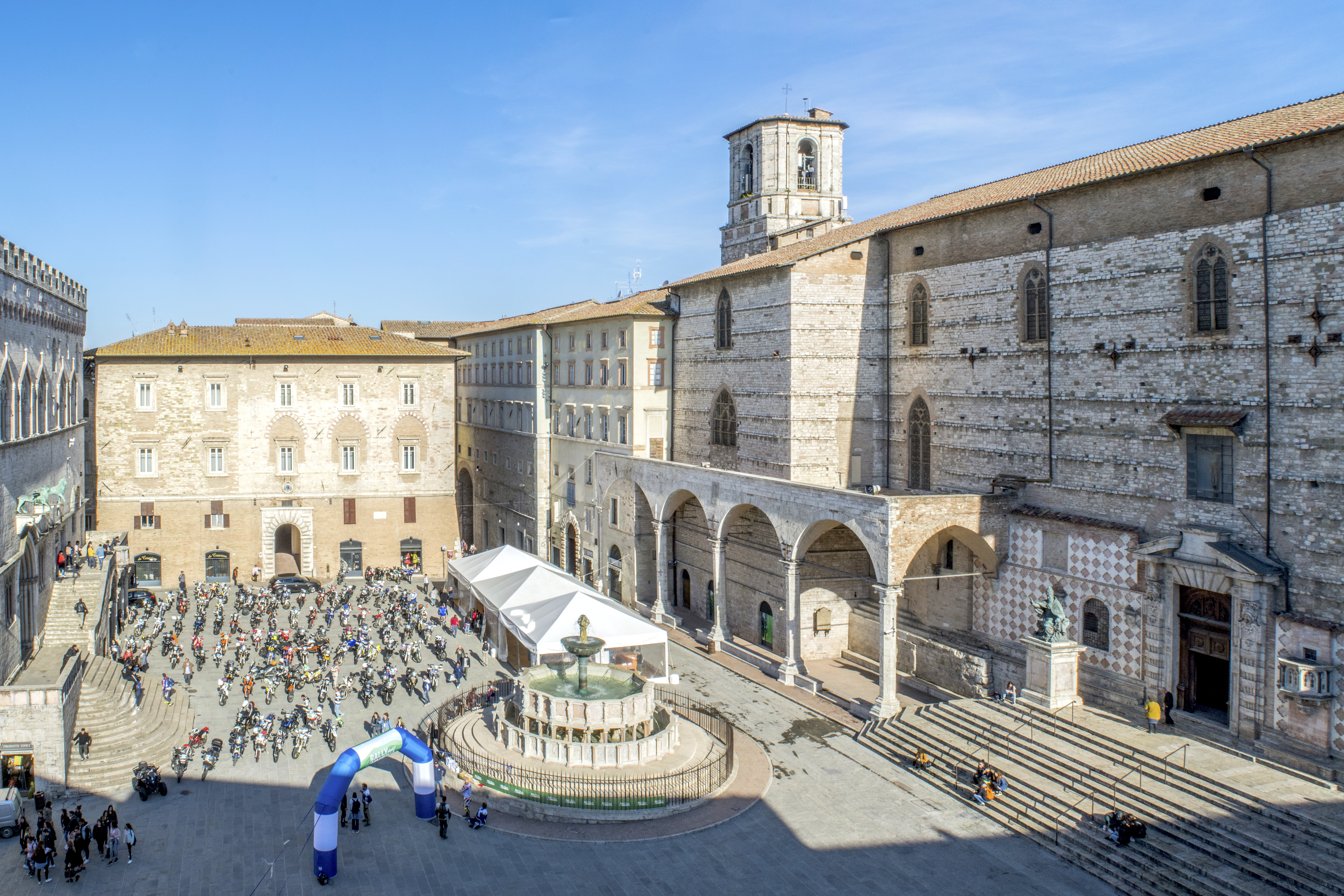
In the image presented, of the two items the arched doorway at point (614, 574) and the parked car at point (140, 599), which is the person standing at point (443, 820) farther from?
the parked car at point (140, 599)

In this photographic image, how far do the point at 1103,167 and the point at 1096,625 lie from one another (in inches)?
443

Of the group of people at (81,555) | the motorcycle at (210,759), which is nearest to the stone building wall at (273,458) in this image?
the group of people at (81,555)

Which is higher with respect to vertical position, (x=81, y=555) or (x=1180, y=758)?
(x=81, y=555)

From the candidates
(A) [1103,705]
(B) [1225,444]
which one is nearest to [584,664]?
(A) [1103,705]

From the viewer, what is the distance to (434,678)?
29.9 metres

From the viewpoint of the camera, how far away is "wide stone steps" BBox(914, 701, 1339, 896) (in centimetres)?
1670

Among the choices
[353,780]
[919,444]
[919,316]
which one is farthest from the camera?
[919,444]

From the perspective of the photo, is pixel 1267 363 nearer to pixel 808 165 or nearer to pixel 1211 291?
pixel 1211 291

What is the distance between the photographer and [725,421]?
36.0 meters

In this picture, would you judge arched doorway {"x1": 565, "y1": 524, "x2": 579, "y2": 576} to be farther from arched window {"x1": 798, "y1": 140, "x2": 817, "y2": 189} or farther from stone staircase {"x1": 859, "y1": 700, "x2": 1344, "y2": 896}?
stone staircase {"x1": 859, "y1": 700, "x2": 1344, "y2": 896}

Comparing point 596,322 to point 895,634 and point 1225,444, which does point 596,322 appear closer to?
point 895,634

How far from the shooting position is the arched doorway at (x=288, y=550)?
48.1 m

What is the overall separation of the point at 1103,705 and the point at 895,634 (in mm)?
5132

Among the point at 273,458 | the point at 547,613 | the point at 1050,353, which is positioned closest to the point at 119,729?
the point at 547,613
